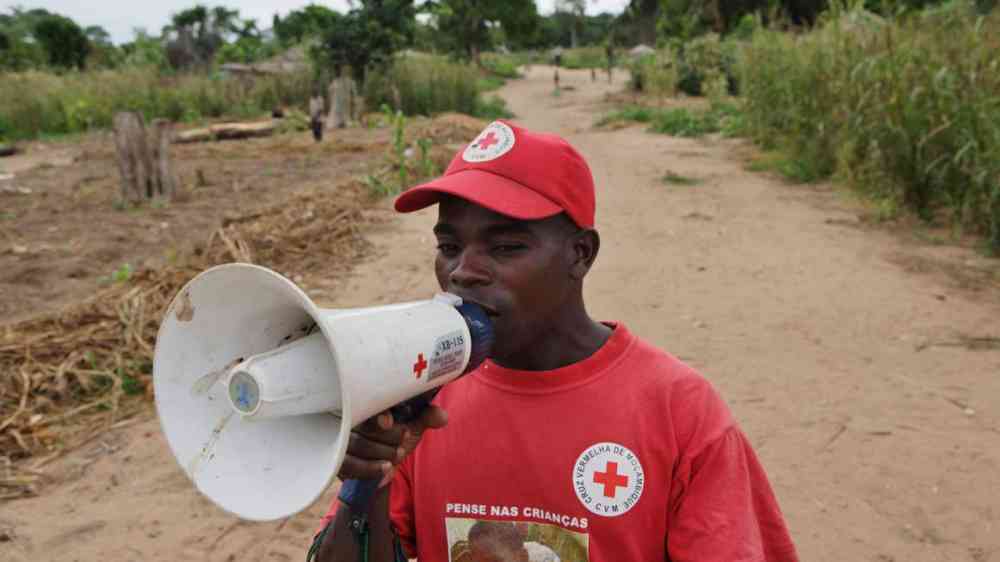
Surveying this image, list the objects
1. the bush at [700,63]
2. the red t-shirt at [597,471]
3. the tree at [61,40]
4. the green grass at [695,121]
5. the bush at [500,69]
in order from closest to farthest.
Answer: the red t-shirt at [597,471] < the green grass at [695,121] < the bush at [700,63] < the tree at [61,40] < the bush at [500,69]

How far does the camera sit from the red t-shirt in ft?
4.23

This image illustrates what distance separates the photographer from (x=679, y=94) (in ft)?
81.1

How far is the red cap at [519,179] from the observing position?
1.39m

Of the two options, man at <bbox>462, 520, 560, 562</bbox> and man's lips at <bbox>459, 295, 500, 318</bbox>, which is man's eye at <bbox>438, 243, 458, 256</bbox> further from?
man at <bbox>462, 520, 560, 562</bbox>

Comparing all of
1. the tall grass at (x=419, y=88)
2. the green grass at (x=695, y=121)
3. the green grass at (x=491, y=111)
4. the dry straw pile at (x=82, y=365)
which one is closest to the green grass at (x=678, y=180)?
the green grass at (x=695, y=121)

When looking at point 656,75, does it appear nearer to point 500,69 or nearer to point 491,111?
point 491,111

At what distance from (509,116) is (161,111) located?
9058 millimetres

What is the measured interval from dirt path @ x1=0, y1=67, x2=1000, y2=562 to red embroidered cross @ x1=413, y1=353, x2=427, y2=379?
1.94 m

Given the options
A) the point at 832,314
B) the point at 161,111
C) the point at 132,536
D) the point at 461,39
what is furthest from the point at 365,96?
the point at 461,39

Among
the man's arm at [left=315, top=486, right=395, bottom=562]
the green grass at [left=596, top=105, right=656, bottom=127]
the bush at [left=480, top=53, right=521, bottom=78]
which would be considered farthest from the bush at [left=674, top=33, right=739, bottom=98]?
the man's arm at [left=315, top=486, right=395, bottom=562]

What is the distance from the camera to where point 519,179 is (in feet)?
4.68

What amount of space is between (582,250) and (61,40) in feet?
138

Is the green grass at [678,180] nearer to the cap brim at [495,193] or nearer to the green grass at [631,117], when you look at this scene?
the green grass at [631,117]

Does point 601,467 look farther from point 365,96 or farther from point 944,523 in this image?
point 365,96
